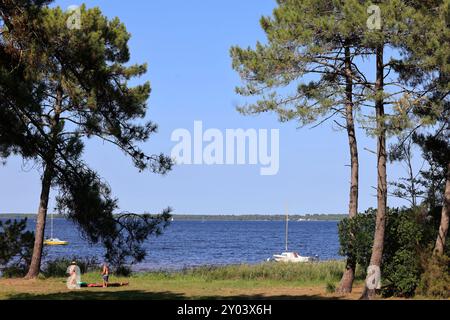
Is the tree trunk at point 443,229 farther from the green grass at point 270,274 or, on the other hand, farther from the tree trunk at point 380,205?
the green grass at point 270,274

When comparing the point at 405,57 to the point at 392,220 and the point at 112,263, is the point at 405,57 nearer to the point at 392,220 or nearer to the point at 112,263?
the point at 392,220

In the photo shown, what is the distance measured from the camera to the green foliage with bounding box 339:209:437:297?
53.8ft

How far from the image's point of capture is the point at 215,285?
67.4 feet

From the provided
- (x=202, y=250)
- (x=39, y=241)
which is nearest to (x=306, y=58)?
(x=39, y=241)

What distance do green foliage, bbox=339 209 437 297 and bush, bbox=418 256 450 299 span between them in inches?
9.8

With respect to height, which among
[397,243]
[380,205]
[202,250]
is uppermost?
[380,205]

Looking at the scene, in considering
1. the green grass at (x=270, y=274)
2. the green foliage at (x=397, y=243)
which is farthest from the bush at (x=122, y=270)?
the green grass at (x=270, y=274)

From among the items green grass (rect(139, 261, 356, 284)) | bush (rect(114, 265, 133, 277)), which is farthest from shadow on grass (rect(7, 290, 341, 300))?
green grass (rect(139, 261, 356, 284))

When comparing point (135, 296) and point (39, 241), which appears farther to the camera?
point (39, 241)

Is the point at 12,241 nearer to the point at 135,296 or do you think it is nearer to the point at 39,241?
the point at 135,296

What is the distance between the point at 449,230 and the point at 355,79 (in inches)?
197

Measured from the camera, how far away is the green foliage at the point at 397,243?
53.8 ft

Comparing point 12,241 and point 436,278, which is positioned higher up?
point 12,241

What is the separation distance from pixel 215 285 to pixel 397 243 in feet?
21.6
